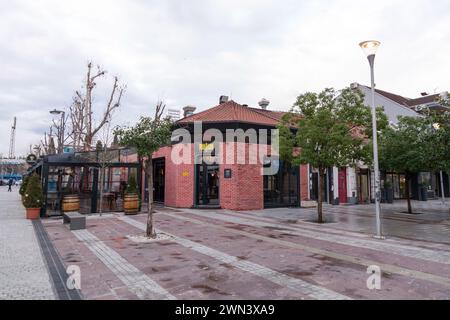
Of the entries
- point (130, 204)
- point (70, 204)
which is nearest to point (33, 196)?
point (70, 204)

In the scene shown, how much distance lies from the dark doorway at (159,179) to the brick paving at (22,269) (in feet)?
32.7

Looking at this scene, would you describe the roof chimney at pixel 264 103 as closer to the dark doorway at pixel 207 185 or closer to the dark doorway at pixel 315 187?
the dark doorway at pixel 315 187

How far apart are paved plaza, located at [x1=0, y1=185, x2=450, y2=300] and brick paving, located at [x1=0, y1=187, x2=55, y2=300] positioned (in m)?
0.02

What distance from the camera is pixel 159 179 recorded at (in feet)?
66.9

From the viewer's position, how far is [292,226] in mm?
11805

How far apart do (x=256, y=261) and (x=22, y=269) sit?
4.70 m

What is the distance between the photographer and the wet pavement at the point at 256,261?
488cm

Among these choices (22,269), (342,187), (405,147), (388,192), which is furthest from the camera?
(388,192)

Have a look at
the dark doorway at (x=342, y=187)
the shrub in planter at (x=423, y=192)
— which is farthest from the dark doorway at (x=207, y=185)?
the shrub in planter at (x=423, y=192)

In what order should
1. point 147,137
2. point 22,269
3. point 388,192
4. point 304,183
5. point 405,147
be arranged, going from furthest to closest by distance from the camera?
1. point 388,192
2. point 304,183
3. point 405,147
4. point 147,137
5. point 22,269

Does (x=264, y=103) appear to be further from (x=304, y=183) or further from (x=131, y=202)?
(x=131, y=202)

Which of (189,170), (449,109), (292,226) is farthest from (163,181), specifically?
(449,109)
